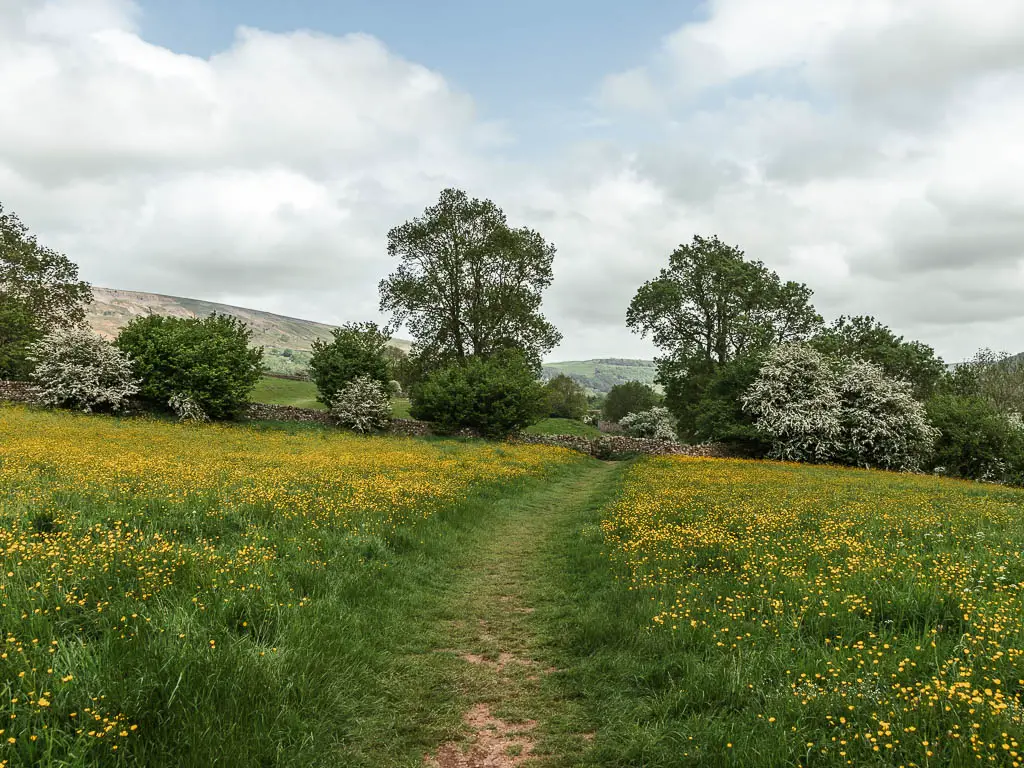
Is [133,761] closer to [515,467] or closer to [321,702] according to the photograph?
[321,702]

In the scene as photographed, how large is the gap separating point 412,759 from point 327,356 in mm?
37455

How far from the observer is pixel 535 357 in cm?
4447

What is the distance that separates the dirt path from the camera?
4.61 m

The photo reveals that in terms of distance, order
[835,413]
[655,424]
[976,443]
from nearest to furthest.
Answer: [835,413] → [976,443] → [655,424]

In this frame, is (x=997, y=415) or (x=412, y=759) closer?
(x=412, y=759)

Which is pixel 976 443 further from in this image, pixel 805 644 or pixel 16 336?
pixel 16 336

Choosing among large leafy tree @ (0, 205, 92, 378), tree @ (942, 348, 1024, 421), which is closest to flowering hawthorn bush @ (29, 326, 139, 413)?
large leafy tree @ (0, 205, 92, 378)

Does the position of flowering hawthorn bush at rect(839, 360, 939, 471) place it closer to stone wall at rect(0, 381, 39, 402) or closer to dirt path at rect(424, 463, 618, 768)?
dirt path at rect(424, 463, 618, 768)

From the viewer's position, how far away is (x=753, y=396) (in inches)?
1363

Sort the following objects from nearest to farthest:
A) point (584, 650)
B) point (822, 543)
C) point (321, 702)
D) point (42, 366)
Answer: point (321, 702)
point (584, 650)
point (822, 543)
point (42, 366)

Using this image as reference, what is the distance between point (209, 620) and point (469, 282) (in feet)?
129

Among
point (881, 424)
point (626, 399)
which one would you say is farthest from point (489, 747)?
point (626, 399)

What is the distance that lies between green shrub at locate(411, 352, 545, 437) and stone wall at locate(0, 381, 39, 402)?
22813mm

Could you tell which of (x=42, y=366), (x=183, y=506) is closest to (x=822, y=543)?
(x=183, y=506)
